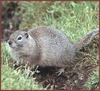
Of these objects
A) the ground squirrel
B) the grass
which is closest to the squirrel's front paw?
the ground squirrel

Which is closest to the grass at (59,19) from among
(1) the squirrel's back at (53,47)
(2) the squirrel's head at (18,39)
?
(2) the squirrel's head at (18,39)

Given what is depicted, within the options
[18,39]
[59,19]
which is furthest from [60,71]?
[59,19]

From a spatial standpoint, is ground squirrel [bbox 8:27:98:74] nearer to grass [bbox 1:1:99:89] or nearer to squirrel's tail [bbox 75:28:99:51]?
squirrel's tail [bbox 75:28:99:51]

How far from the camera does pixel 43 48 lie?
6789mm

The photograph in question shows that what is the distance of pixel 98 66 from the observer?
6488 mm

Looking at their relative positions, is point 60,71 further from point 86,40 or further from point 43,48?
point 86,40

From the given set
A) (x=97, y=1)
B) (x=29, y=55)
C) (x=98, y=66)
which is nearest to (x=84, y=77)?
(x=98, y=66)

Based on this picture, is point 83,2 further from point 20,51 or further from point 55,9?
point 20,51

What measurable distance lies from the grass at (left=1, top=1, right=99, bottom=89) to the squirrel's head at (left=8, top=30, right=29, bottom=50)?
24cm

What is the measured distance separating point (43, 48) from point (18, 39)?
441 mm

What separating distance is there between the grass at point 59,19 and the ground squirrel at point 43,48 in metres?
0.30

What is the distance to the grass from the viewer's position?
18.8 ft

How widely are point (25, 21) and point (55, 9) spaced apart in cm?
82

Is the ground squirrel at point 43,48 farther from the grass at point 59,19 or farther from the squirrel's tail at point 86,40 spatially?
the grass at point 59,19
